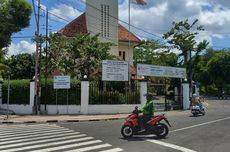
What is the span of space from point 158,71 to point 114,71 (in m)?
5.64

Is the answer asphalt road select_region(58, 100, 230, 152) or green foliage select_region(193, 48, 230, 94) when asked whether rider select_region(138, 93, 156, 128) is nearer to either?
asphalt road select_region(58, 100, 230, 152)

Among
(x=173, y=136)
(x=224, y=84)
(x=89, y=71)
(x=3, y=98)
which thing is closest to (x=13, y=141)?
(x=173, y=136)

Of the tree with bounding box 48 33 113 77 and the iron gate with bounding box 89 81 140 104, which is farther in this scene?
the tree with bounding box 48 33 113 77

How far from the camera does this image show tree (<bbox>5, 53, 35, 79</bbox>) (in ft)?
169

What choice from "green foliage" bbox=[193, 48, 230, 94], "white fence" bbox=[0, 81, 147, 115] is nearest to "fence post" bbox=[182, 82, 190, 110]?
"white fence" bbox=[0, 81, 147, 115]

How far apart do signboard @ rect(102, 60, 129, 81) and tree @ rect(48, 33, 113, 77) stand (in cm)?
615

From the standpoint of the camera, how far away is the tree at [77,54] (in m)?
38.6

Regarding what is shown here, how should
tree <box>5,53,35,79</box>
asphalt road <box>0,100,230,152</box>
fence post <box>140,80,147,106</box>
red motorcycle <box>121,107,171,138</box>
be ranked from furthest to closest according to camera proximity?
tree <box>5,53,35,79</box>, fence post <box>140,80,147,106</box>, red motorcycle <box>121,107,171,138</box>, asphalt road <box>0,100,230,152</box>

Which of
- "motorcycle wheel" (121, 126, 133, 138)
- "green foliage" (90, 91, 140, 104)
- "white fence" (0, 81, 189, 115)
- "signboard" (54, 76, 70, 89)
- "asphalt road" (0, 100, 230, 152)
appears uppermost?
"signboard" (54, 76, 70, 89)

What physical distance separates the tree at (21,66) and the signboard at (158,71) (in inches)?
770

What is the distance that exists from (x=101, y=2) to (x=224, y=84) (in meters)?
40.7

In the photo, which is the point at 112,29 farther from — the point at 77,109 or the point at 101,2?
the point at 77,109

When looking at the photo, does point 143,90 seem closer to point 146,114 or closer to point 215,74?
point 146,114

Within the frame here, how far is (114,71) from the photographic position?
106ft
